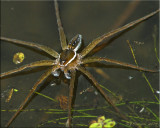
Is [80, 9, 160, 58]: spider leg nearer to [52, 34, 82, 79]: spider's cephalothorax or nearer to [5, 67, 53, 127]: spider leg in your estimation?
[52, 34, 82, 79]: spider's cephalothorax

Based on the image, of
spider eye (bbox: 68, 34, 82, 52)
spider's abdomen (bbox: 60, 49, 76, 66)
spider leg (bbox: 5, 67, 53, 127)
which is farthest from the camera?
spider eye (bbox: 68, 34, 82, 52)

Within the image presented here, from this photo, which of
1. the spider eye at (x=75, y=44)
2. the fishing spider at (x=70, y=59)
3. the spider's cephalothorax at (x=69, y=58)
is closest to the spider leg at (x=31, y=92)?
the fishing spider at (x=70, y=59)

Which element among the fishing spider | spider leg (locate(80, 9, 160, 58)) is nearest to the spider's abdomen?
the fishing spider

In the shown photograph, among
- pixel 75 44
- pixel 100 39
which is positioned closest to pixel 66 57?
pixel 75 44

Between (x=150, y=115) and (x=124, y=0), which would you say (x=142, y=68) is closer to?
(x=150, y=115)

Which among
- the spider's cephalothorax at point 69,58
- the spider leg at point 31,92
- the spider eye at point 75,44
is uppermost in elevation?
the spider eye at point 75,44

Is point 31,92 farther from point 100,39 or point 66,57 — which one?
point 100,39

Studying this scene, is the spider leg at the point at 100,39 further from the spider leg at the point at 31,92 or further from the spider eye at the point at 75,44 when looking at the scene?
the spider leg at the point at 31,92
